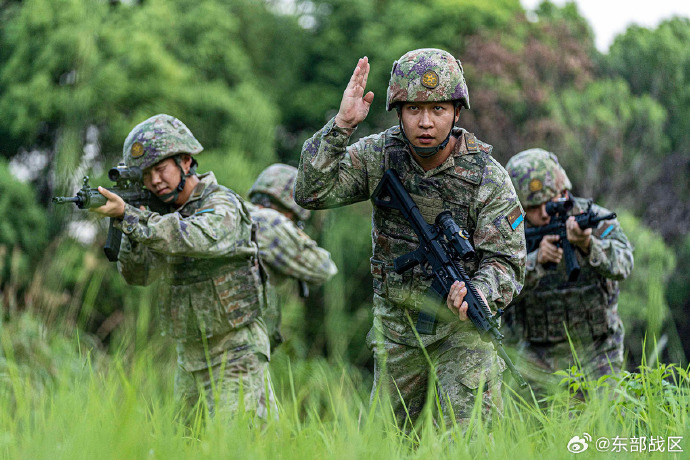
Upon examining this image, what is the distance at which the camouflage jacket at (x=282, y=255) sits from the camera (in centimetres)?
684

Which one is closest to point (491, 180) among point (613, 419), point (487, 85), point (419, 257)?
point (419, 257)

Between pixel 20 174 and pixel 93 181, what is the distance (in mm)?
2858

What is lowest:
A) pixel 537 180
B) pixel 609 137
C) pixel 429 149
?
pixel 537 180

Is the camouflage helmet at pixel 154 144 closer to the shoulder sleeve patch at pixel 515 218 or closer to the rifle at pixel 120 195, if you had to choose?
the rifle at pixel 120 195

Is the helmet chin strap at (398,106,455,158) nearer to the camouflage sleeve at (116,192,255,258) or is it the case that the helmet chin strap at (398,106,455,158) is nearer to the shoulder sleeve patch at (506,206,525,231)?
the shoulder sleeve patch at (506,206,525,231)

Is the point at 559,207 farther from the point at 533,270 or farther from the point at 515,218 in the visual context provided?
the point at 515,218

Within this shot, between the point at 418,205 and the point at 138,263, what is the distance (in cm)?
202

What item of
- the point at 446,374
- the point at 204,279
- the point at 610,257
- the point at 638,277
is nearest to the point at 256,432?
the point at 446,374

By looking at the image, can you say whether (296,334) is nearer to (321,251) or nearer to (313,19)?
(321,251)

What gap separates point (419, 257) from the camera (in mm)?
4480

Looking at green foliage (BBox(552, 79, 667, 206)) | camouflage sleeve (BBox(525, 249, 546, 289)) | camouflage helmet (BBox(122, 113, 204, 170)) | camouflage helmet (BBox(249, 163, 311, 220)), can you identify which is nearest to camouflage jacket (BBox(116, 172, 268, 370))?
camouflage helmet (BBox(122, 113, 204, 170))

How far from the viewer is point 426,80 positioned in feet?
14.6

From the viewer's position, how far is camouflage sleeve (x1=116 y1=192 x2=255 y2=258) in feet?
16.2

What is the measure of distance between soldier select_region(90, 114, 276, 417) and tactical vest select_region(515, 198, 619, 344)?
2.18 m
